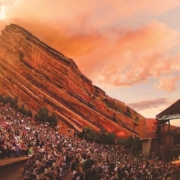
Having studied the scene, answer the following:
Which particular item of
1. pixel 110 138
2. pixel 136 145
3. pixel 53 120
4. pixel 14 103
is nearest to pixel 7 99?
pixel 14 103

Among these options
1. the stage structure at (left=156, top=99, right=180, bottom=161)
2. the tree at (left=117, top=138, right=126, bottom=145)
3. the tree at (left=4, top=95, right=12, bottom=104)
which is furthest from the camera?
the tree at (left=117, top=138, right=126, bottom=145)

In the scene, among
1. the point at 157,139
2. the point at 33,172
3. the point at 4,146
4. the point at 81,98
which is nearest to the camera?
the point at 33,172

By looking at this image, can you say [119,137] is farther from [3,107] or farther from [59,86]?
[3,107]

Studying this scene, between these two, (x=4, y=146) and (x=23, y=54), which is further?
(x=23, y=54)

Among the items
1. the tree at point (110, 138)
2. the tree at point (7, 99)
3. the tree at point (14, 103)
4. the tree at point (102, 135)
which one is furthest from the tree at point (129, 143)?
the tree at point (7, 99)

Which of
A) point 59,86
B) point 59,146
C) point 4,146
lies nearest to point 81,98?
point 59,86

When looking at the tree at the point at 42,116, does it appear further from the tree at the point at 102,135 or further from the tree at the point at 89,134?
the tree at the point at 102,135

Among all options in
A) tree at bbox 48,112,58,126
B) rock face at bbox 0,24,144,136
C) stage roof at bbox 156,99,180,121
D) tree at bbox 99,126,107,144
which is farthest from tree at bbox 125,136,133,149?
stage roof at bbox 156,99,180,121

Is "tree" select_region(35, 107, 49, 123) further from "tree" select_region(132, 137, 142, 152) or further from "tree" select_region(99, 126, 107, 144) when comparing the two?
"tree" select_region(132, 137, 142, 152)
